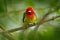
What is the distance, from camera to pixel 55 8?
178 centimetres

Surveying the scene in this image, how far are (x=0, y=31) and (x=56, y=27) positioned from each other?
56cm

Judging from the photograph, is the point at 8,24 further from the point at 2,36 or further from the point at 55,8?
the point at 55,8

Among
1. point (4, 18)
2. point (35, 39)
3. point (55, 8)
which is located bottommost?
point (35, 39)

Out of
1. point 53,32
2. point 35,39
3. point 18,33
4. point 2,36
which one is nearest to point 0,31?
point 2,36

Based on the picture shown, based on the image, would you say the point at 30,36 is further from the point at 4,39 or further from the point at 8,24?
the point at 8,24

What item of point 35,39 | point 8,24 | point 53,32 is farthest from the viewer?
point 8,24

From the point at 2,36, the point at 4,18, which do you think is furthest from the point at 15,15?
the point at 2,36

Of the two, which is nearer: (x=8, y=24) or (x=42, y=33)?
(x=42, y=33)

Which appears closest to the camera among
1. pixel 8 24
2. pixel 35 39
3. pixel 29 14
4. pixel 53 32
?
pixel 35 39

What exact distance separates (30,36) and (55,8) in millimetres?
355

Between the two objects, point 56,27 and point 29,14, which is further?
point 29,14

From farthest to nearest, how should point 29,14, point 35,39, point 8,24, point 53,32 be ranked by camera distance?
1. point 29,14
2. point 8,24
3. point 53,32
4. point 35,39

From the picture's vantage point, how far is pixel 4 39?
1739 mm

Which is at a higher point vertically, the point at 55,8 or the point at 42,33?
the point at 55,8
